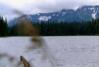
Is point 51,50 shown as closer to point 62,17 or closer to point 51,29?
point 51,29

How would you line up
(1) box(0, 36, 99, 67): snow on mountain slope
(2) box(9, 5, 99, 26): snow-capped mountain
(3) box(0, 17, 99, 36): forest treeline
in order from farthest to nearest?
(2) box(9, 5, 99, 26): snow-capped mountain, (1) box(0, 36, 99, 67): snow on mountain slope, (3) box(0, 17, 99, 36): forest treeline

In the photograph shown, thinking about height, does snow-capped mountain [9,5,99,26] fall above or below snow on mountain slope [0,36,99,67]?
above

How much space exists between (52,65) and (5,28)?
0.23m

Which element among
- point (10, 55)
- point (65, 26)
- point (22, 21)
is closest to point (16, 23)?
point (22, 21)

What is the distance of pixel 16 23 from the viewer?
0.87 metres

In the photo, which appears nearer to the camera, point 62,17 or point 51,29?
point 51,29

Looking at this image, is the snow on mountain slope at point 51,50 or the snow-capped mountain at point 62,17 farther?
the snow-capped mountain at point 62,17

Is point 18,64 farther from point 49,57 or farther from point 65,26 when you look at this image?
point 65,26

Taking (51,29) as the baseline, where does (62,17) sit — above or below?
below

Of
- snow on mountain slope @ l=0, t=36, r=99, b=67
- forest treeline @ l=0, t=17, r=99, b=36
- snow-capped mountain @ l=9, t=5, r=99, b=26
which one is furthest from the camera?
snow-capped mountain @ l=9, t=5, r=99, b=26

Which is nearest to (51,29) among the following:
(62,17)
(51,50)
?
(51,50)

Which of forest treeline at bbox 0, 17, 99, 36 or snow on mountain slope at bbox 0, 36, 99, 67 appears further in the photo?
snow on mountain slope at bbox 0, 36, 99, 67

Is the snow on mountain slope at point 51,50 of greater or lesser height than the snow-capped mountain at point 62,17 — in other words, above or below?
below

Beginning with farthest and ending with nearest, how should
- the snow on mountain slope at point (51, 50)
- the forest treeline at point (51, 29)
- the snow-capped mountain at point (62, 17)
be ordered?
the snow-capped mountain at point (62, 17) → the snow on mountain slope at point (51, 50) → the forest treeline at point (51, 29)
